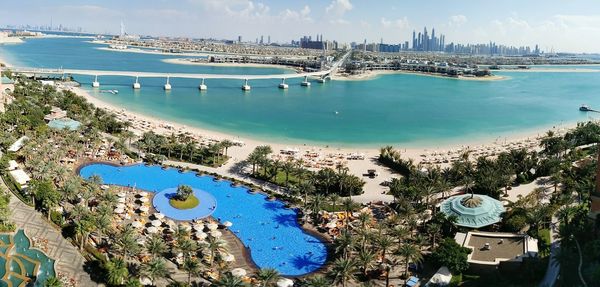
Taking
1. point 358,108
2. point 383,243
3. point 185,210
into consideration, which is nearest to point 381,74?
point 358,108

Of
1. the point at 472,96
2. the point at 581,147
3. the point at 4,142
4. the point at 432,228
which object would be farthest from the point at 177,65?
the point at 432,228

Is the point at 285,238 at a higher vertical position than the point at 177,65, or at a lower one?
lower

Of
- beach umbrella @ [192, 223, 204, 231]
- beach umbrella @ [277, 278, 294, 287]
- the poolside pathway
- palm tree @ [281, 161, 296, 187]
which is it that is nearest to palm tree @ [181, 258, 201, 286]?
beach umbrella @ [277, 278, 294, 287]

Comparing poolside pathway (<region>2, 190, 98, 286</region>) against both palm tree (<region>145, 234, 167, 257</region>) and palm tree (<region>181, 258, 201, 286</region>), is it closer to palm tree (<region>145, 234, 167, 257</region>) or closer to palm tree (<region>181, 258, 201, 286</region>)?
palm tree (<region>145, 234, 167, 257</region>)

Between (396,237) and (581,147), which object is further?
(581,147)

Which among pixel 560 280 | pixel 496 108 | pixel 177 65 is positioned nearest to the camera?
pixel 560 280

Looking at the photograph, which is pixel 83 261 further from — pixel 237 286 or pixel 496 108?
pixel 496 108

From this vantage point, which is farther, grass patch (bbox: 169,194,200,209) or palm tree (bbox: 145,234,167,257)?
grass patch (bbox: 169,194,200,209)
